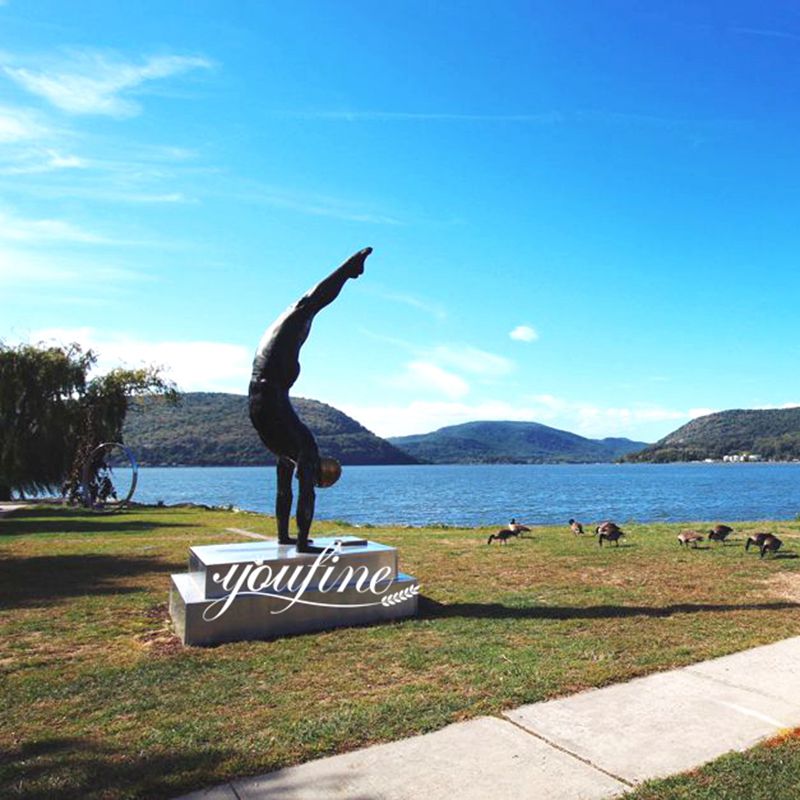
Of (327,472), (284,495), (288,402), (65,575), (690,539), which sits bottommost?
(65,575)

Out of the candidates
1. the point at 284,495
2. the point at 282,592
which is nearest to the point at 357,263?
the point at 284,495

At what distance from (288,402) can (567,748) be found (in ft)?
17.1

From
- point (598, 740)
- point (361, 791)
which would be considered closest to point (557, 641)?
point (598, 740)

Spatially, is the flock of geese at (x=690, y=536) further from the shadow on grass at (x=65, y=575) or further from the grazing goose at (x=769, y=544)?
the shadow on grass at (x=65, y=575)

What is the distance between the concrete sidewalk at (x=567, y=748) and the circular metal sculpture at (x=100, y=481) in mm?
25989

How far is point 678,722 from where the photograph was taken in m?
4.46

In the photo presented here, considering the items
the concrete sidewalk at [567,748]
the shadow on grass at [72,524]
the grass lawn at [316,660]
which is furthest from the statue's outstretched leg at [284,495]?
the shadow on grass at [72,524]

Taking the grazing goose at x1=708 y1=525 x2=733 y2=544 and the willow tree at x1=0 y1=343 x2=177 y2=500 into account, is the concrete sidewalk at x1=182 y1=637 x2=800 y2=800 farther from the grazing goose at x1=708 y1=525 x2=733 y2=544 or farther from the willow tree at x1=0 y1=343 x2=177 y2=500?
the willow tree at x1=0 y1=343 x2=177 y2=500

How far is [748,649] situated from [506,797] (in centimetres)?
372

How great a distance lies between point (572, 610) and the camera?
789 cm

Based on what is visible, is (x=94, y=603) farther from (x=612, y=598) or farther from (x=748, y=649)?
(x=748, y=649)

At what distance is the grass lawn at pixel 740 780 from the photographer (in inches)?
136

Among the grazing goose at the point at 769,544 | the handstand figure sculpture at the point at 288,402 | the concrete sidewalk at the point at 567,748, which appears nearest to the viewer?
the concrete sidewalk at the point at 567,748

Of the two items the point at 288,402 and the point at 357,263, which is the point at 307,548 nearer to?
the point at 288,402
